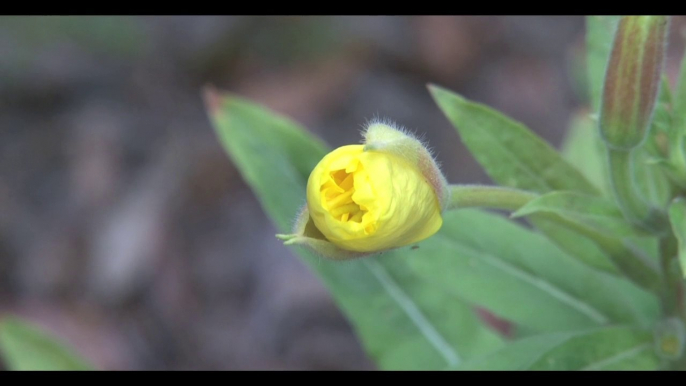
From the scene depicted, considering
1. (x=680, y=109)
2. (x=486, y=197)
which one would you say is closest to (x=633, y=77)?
(x=680, y=109)

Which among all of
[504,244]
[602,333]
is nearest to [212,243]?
[504,244]

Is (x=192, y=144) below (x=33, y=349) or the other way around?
the other way around

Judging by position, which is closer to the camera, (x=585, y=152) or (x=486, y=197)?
(x=486, y=197)

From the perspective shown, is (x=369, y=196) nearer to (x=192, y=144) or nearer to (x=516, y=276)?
(x=516, y=276)

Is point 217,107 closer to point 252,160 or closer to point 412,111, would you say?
point 252,160

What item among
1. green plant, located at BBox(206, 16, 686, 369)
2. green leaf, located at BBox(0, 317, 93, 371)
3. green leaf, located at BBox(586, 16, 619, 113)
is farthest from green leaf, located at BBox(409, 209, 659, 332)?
green leaf, located at BBox(0, 317, 93, 371)

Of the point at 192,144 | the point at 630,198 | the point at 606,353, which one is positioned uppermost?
the point at 192,144

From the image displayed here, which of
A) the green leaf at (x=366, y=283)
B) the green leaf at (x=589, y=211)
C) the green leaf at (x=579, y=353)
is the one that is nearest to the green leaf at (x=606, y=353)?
the green leaf at (x=579, y=353)
